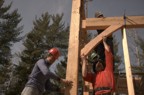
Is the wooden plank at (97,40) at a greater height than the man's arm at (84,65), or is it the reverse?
the wooden plank at (97,40)

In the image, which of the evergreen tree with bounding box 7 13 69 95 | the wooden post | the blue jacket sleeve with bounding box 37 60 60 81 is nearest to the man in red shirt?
the wooden post

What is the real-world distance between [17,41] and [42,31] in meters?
2.70

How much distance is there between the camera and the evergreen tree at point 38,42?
1834cm

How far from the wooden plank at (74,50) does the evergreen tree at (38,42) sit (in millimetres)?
14602

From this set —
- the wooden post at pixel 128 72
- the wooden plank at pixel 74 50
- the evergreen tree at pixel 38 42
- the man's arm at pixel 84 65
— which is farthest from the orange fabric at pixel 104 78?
the evergreen tree at pixel 38 42

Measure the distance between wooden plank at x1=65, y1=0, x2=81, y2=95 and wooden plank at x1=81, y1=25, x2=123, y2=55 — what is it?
0.17 m

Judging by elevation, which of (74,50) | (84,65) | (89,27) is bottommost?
(84,65)

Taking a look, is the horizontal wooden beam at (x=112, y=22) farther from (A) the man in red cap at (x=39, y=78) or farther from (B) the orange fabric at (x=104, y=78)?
(A) the man in red cap at (x=39, y=78)

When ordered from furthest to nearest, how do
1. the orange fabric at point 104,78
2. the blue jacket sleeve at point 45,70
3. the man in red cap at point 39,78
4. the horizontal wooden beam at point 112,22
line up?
the horizontal wooden beam at point 112,22, the man in red cap at point 39,78, the orange fabric at point 104,78, the blue jacket sleeve at point 45,70

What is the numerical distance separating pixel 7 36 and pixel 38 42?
2.87m

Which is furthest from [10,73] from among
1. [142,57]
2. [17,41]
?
[142,57]

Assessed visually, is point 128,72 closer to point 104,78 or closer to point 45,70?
point 104,78

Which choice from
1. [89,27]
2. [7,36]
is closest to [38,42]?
[7,36]

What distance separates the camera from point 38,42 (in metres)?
20.9
